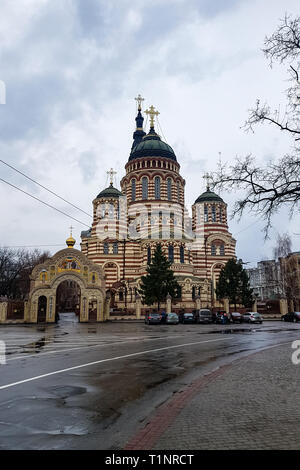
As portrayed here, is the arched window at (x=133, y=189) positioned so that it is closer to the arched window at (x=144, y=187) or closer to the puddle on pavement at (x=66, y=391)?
the arched window at (x=144, y=187)

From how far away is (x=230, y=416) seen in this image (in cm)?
517

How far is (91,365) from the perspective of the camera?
10125mm

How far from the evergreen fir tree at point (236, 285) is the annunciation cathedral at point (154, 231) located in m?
2.68

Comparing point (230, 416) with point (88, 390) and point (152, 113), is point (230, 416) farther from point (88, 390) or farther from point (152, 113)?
point (152, 113)

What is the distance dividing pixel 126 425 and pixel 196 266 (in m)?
48.5

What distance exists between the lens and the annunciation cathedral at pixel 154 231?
48.4 m

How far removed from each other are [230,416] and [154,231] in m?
46.7

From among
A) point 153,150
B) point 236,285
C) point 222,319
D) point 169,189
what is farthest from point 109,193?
point 222,319

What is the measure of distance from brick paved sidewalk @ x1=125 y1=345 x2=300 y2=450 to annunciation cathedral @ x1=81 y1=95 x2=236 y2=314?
37357 millimetres

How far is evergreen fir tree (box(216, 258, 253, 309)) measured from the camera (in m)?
43.8

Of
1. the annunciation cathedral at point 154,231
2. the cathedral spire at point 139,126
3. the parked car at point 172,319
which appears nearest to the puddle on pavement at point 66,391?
the parked car at point 172,319

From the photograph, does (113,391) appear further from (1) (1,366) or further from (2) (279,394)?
(1) (1,366)

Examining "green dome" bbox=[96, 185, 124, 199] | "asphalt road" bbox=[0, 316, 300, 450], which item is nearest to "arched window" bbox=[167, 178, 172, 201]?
"green dome" bbox=[96, 185, 124, 199]
